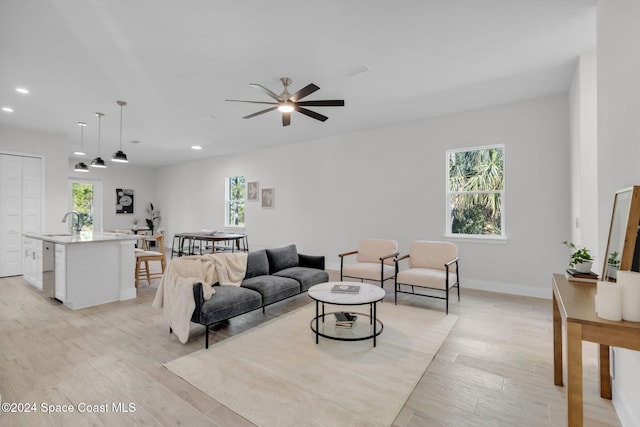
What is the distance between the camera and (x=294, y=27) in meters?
A: 2.66

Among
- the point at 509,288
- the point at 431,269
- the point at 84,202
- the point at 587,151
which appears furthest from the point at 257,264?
the point at 84,202

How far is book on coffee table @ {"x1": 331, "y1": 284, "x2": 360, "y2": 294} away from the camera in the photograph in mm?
3064

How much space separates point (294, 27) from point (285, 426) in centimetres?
306

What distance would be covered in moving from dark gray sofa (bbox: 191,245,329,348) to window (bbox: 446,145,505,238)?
2501 mm

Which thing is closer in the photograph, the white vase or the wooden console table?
the wooden console table

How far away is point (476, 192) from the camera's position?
486cm

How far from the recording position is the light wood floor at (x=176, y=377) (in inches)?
72.7

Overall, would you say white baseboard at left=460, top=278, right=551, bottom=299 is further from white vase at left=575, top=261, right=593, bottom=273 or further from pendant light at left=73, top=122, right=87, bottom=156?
pendant light at left=73, top=122, right=87, bottom=156

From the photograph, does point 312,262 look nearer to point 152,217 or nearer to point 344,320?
point 344,320

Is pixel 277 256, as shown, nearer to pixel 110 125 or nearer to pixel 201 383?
pixel 201 383

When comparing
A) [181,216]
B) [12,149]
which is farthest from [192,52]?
[181,216]

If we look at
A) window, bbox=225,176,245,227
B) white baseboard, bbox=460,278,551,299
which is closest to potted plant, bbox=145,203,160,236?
window, bbox=225,176,245,227

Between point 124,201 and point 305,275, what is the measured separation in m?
8.70

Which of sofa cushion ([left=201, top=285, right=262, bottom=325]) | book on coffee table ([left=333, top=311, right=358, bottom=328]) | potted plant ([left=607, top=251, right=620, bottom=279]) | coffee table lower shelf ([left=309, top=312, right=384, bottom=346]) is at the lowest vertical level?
coffee table lower shelf ([left=309, top=312, right=384, bottom=346])
